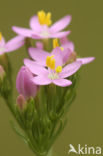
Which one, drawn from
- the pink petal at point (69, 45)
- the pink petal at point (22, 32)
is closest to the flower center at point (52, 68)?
the pink petal at point (69, 45)

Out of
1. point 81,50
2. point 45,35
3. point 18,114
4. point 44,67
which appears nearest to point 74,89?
point 44,67

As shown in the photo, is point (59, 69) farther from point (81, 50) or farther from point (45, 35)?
point (81, 50)

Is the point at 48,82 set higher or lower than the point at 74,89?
higher

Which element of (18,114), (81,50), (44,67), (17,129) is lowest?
(81,50)

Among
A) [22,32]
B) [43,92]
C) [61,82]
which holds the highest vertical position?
[22,32]

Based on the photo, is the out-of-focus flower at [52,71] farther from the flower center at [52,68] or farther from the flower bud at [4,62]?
the flower bud at [4,62]

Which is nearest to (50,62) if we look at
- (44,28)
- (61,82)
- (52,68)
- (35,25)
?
(52,68)

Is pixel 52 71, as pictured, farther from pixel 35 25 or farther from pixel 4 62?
pixel 35 25
